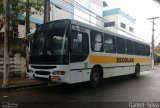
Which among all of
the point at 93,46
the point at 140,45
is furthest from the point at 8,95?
the point at 140,45

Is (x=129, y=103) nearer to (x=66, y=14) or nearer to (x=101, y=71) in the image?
(x=101, y=71)

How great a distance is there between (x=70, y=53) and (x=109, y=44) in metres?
3.97

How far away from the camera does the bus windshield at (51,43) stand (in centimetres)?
886

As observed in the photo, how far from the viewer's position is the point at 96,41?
10906 millimetres

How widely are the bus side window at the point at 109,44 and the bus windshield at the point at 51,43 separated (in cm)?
334

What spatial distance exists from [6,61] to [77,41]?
348cm

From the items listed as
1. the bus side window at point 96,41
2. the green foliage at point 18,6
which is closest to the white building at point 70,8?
the green foliage at point 18,6

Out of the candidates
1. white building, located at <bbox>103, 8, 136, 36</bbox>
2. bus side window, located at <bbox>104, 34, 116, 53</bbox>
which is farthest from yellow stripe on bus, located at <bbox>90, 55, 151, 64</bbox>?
white building, located at <bbox>103, 8, 136, 36</bbox>

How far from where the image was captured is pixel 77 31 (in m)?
9.49

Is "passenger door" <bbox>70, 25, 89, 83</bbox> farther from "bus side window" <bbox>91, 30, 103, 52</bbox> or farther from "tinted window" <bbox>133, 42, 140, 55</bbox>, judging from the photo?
"tinted window" <bbox>133, 42, 140, 55</bbox>

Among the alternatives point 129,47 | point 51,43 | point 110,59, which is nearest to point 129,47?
point 129,47

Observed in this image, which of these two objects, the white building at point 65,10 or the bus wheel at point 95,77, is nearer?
the bus wheel at point 95,77

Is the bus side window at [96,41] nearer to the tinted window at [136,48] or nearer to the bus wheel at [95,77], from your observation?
the bus wheel at [95,77]

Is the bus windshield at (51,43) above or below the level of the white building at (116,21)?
below
